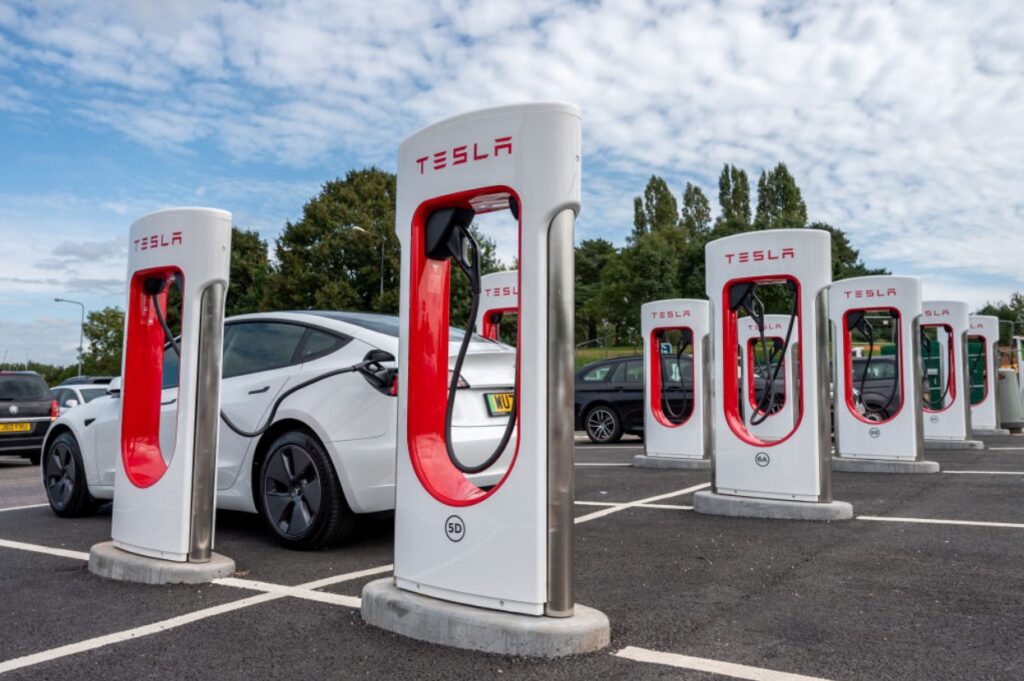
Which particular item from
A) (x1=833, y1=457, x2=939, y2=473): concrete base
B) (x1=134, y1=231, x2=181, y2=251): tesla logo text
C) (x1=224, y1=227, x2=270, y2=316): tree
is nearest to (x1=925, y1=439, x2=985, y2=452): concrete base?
(x1=833, y1=457, x2=939, y2=473): concrete base

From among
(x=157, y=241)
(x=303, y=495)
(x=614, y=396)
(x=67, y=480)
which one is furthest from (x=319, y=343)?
(x=614, y=396)

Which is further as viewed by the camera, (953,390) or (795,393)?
(953,390)

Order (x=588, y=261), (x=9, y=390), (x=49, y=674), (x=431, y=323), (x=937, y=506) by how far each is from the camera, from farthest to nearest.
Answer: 1. (x=588, y=261)
2. (x=9, y=390)
3. (x=937, y=506)
4. (x=431, y=323)
5. (x=49, y=674)

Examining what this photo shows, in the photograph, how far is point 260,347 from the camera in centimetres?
562

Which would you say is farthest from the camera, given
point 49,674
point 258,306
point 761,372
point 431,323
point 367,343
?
point 258,306

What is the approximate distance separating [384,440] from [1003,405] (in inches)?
652

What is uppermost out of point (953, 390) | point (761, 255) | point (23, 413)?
point (761, 255)

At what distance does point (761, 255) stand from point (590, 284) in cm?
7628

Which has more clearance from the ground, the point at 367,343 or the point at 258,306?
the point at 258,306

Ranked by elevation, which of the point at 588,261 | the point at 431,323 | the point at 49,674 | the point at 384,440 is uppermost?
the point at 588,261

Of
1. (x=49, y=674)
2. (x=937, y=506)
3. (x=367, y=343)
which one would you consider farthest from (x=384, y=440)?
(x=937, y=506)

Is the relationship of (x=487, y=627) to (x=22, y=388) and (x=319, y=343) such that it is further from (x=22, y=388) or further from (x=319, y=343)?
(x=22, y=388)

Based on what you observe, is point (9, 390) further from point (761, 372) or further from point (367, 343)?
point (761, 372)

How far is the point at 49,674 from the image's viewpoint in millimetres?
2930
